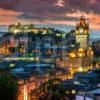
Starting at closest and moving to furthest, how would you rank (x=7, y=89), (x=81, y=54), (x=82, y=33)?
(x=7, y=89) < (x=81, y=54) < (x=82, y=33)

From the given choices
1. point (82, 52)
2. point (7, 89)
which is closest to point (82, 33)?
point (82, 52)

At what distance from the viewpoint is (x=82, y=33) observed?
74375mm

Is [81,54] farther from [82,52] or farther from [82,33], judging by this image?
[82,33]

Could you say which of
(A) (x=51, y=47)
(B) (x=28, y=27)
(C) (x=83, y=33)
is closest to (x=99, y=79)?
(C) (x=83, y=33)

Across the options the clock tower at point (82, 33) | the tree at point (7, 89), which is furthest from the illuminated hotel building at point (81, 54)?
the tree at point (7, 89)

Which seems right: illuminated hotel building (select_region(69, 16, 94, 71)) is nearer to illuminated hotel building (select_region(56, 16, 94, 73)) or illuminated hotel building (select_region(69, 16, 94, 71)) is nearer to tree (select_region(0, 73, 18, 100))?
illuminated hotel building (select_region(56, 16, 94, 73))

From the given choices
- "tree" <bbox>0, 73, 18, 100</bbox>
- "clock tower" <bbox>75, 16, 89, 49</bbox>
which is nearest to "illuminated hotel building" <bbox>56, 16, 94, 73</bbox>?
"clock tower" <bbox>75, 16, 89, 49</bbox>

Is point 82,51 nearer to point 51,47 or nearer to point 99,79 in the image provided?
point 51,47

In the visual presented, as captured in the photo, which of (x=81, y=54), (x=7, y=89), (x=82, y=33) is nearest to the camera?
(x=7, y=89)

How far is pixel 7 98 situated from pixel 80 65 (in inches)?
1550

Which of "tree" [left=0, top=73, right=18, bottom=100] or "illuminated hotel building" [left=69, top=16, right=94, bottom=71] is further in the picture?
"illuminated hotel building" [left=69, top=16, right=94, bottom=71]

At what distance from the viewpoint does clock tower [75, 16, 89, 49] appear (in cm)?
7219

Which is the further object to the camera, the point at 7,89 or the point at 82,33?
the point at 82,33

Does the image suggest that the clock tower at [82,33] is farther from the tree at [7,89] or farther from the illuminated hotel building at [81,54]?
the tree at [7,89]
